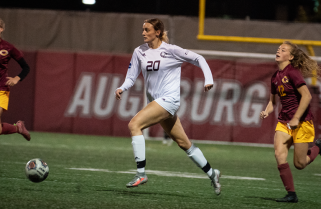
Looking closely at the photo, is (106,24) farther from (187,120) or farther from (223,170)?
(223,170)

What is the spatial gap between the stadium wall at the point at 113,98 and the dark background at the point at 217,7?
7.09 meters

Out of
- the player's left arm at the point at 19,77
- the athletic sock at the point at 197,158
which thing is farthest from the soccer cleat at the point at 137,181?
the player's left arm at the point at 19,77

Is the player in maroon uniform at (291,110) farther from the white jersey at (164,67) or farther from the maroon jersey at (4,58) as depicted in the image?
the maroon jersey at (4,58)

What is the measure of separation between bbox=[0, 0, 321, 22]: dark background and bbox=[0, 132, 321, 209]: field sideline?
962cm

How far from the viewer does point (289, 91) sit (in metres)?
6.08

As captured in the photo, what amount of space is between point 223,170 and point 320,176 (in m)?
1.58

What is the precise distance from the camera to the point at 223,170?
9062 millimetres

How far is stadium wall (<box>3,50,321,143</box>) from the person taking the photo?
14109mm

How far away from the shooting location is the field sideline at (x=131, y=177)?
18.4 ft

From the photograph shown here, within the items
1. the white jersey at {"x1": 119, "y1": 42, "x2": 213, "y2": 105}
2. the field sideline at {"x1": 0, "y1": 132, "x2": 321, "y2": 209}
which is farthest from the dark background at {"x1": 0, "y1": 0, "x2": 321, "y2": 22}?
the white jersey at {"x1": 119, "y1": 42, "x2": 213, "y2": 105}

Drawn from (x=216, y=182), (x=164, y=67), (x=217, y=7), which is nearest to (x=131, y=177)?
(x=216, y=182)

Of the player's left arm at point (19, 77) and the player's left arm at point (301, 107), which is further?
the player's left arm at point (19, 77)

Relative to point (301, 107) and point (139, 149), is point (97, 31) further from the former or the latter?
point (301, 107)

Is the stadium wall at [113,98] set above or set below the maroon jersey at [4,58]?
below
